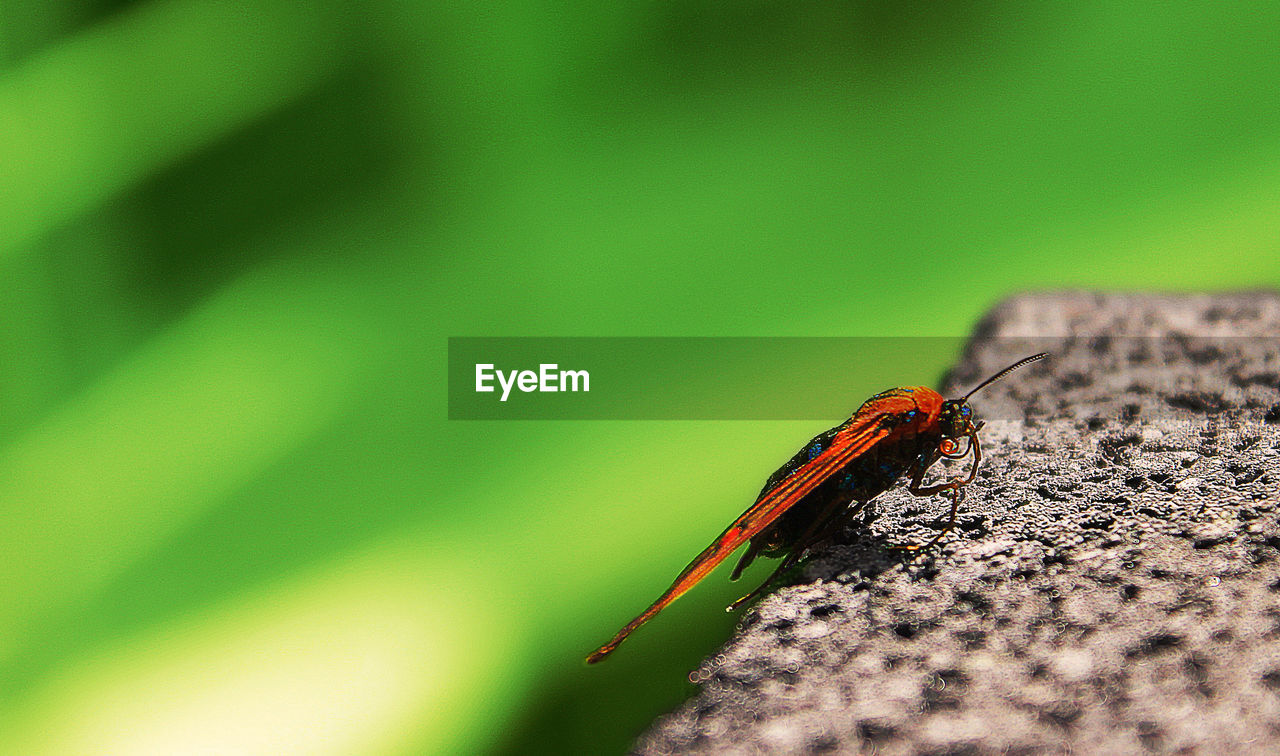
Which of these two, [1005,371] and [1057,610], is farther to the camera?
[1005,371]

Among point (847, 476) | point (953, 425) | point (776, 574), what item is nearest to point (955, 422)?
point (953, 425)

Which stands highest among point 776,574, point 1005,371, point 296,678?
point 1005,371

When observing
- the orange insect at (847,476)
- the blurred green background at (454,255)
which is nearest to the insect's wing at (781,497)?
the orange insect at (847,476)

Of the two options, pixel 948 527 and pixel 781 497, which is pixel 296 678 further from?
pixel 948 527

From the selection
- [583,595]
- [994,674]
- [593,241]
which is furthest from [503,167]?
[994,674]

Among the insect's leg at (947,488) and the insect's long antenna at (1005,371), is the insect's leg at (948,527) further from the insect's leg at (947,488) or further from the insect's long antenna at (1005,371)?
the insect's long antenna at (1005,371)

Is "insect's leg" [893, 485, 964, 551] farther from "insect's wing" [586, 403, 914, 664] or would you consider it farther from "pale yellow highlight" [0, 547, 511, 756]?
"pale yellow highlight" [0, 547, 511, 756]

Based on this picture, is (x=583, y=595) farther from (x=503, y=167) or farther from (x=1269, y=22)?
(x=1269, y=22)
